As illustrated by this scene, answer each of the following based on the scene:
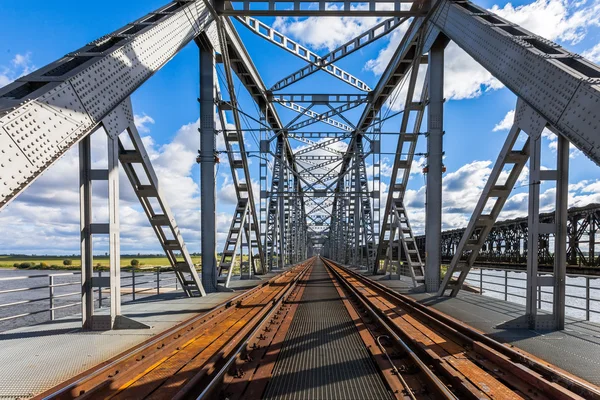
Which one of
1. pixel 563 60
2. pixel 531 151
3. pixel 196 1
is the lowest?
pixel 531 151

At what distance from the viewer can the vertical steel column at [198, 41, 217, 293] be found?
533 inches

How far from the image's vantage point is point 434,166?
13328 mm

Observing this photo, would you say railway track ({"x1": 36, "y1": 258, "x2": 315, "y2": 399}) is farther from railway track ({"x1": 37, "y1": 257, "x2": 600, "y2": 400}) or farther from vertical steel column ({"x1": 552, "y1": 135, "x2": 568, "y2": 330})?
vertical steel column ({"x1": 552, "y1": 135, "x2": 568, "y2": 330})

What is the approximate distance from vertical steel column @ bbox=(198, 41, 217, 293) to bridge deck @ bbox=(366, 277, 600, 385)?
763cm

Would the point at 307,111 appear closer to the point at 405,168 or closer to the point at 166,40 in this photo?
the point at 405,168

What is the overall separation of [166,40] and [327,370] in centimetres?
865

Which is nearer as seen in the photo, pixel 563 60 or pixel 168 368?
pixel 168 368

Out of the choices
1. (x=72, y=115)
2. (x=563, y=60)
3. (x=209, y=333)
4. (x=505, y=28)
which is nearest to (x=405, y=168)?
(x=505, y=28)

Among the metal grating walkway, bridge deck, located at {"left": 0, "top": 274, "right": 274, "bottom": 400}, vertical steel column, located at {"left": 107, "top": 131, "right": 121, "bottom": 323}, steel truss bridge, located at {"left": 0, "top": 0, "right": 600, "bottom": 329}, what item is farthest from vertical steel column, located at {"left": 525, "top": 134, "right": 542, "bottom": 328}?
vertical steel column, located at {"left": 107, "top": 131, "right": 121, "bottom": 323}

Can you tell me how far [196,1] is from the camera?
38.1 ft

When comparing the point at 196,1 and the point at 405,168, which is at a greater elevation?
the point at 196,1

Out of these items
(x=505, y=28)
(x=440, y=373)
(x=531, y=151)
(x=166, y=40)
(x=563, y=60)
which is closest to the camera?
(x=440, y=373)

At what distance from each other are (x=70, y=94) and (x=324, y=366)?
574 centimetres

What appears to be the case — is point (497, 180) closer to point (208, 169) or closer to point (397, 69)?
point (208, 169)
